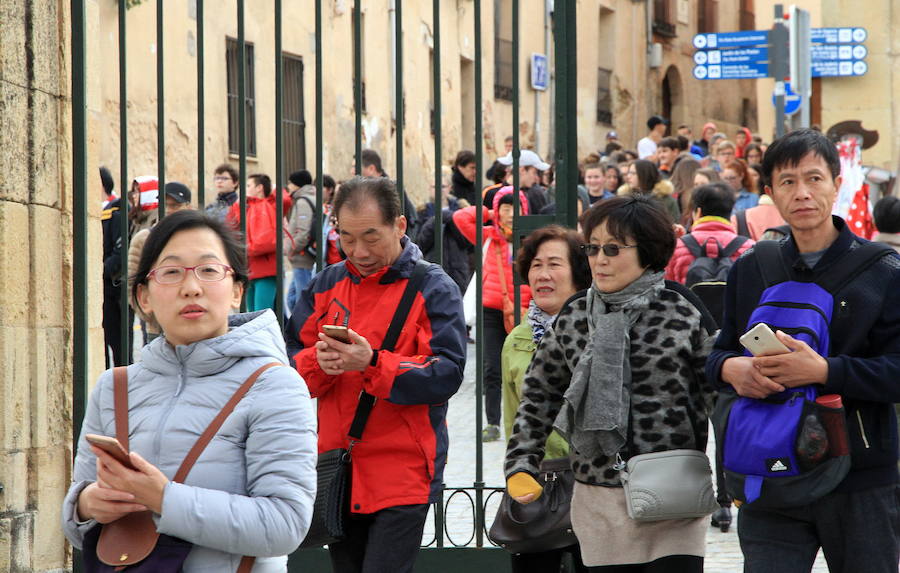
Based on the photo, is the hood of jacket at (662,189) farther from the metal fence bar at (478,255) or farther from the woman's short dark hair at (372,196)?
the woman's short dark hair at (372,196)

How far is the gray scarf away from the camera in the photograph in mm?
3791

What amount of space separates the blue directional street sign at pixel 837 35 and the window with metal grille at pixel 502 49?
7396mm

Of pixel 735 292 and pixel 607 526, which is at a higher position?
pixel 735 292

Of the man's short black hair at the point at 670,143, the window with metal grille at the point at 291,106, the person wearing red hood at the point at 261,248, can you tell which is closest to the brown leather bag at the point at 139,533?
the person wearing red hood at the point at 261,248

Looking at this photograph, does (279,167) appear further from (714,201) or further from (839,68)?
(839,68)

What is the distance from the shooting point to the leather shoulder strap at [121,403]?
9.72ft

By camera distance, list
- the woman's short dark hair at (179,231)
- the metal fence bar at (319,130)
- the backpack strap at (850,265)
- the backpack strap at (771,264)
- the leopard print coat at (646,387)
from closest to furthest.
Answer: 1. the woman's short dark hair at (179,231)
2. the backpack strap at (850,265)
3. the backpack strap at (771,264)
4. the leopard print coat at (646,387)
5. the metal fence bar at (319,130)

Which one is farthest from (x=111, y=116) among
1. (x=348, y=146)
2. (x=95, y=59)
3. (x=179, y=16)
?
(x=95, y=59)

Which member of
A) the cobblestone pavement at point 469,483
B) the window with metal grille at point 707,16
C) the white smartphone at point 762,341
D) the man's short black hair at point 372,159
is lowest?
the cobblestone pavement at point 469,483

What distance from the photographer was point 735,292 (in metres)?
3.87

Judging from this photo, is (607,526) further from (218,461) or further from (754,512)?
(218,461)

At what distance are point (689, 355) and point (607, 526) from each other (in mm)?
539

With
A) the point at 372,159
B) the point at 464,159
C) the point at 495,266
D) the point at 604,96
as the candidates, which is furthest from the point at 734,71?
the point at 604,96

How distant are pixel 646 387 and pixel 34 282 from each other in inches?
92.7
